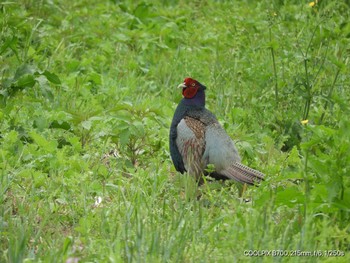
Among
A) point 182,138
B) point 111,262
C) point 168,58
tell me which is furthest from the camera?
point 168,58

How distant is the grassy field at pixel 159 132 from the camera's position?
4941 mm

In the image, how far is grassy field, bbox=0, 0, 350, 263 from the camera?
4941 mm

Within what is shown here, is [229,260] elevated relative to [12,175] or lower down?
elevated

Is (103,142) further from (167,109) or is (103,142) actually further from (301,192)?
(301,192)

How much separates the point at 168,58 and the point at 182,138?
307 cm

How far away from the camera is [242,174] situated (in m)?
6.70

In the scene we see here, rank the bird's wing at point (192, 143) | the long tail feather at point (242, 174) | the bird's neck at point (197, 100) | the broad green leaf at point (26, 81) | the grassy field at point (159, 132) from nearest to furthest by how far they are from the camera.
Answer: the grassy field at point (159, 132) → the long tail feather at point (242, 174) → the bird's wing at point (192, 143) → the broad green leaf at point (26, 81) → the bird's neck at point (197, 100)

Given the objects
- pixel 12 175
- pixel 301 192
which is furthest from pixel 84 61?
pixel 301 192

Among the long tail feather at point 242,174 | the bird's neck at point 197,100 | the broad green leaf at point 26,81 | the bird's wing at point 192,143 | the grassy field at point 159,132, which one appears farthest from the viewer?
the bird's neck at point 197,100

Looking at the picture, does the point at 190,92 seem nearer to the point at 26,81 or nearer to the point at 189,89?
the point at 189,89

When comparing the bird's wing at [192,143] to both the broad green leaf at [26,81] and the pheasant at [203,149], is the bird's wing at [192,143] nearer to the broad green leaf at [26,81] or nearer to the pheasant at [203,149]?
the pheasant at [203,149]

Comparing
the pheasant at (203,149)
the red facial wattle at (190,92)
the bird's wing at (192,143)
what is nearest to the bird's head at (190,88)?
the red facial wattle at (190,92)

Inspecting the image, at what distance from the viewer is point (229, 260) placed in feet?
15.2

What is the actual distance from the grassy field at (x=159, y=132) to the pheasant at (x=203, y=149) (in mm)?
139
